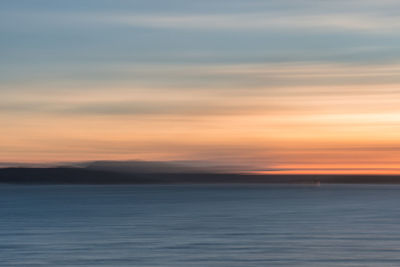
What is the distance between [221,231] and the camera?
49.6 m

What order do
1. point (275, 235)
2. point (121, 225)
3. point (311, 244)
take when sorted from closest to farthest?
point (311, 244), point (275, 235), point (121, 225)

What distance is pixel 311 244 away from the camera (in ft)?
132

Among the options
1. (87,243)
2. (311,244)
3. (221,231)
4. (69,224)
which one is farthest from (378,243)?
(69,224)

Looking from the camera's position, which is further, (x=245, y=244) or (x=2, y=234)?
(x=2, y=234)

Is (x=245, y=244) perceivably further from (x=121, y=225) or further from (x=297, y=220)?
(x=297, y=220)

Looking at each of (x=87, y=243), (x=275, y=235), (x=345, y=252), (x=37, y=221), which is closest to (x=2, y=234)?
(x=87, y=243)

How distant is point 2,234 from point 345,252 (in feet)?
75.5

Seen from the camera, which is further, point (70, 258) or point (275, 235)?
point (275, 235)

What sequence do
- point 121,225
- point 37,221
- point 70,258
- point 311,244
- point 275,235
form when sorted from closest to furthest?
point 70,258
point 311,244
point 275,235
point 121,225
point 37,221

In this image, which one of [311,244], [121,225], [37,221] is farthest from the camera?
[37,221]

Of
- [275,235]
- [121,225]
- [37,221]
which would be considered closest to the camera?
[275,235]

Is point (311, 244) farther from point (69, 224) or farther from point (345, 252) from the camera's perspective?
point (69, 224)

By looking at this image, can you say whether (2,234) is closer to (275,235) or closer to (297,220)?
(275,235)

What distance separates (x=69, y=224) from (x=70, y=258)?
23.0 meters
